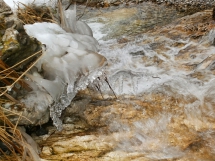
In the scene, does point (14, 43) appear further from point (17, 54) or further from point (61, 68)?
point (61, 68)

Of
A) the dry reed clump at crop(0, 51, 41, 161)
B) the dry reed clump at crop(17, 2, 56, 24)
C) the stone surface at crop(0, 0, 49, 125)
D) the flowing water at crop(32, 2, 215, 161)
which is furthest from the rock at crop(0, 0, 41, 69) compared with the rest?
the flowing water at crop(32, 2, 215, 161)

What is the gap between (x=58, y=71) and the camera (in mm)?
3049

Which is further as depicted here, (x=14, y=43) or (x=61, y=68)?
(x=61, y=68)

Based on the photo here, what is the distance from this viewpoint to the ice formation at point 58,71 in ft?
9.32

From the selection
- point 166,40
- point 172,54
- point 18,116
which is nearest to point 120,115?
point 18,116

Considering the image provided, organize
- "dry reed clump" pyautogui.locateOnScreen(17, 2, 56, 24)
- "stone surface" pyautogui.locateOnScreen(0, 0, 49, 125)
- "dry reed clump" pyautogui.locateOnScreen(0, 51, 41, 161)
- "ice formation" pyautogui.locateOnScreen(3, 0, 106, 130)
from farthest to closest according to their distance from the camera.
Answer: "dry reed clump" pyautogui.locateOnScreen(17, 2, 56, 24) < "ice formation" pyautogui.locateOnScreen(3, 0, 106, 130) < "stone surface" pyautogui.locateOnScreen(0, 0, 49, 125) < "dry reed clump" pyautogui.locateOnScreen(0, 51, 41, 161)

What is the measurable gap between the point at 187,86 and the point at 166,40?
1.96 metres

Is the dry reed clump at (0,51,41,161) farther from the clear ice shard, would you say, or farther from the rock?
the clear ice shard

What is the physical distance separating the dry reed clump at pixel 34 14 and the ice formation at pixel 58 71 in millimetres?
273

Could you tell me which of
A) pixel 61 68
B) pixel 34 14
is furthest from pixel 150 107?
pixel 34 14

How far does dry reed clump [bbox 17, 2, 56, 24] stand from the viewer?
3.63 m

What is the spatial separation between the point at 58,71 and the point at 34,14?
1.33 metres

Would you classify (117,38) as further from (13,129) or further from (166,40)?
Result: (13,129)

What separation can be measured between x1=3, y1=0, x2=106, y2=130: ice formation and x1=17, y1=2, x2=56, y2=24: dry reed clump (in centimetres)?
27
